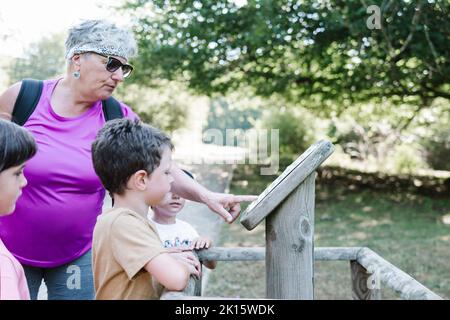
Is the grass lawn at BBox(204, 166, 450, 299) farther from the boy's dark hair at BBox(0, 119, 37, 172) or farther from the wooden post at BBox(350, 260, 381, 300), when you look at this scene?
the boy's dark hair at BBox(0, 119, 37, 172)

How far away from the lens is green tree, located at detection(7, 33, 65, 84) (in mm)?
16281

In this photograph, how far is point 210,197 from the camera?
2295mm

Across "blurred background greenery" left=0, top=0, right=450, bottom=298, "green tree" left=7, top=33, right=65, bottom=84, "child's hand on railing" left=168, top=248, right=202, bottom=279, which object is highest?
"green tree" left=7, top=33, right=65, bottom=84

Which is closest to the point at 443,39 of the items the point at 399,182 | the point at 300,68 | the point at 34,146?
the point at 300,68

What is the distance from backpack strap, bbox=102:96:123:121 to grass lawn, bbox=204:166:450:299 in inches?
137

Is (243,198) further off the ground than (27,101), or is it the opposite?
(27,101)

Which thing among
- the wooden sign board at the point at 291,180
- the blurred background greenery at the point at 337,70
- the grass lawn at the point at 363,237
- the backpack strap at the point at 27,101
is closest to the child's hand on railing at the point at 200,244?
the wooden sign board at the point at 291,180

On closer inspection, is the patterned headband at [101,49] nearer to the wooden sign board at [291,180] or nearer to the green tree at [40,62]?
the wooden sign board at [291,180]

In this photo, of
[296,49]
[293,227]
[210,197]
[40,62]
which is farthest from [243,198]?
[40,62]

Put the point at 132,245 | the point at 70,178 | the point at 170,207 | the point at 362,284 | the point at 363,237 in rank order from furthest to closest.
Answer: the point at 363,237, the point at 170,207, the point at 362,284, the point at 70,178, the point at 132,245

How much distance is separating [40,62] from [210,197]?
16.0m

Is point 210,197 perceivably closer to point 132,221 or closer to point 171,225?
point 132,221

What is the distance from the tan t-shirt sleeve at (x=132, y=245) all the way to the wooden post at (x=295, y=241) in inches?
21.0

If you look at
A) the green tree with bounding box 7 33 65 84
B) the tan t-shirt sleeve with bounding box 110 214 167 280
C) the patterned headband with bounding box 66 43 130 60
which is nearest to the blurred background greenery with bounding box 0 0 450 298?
the patterned headband with bounding box 66 43 130 60
